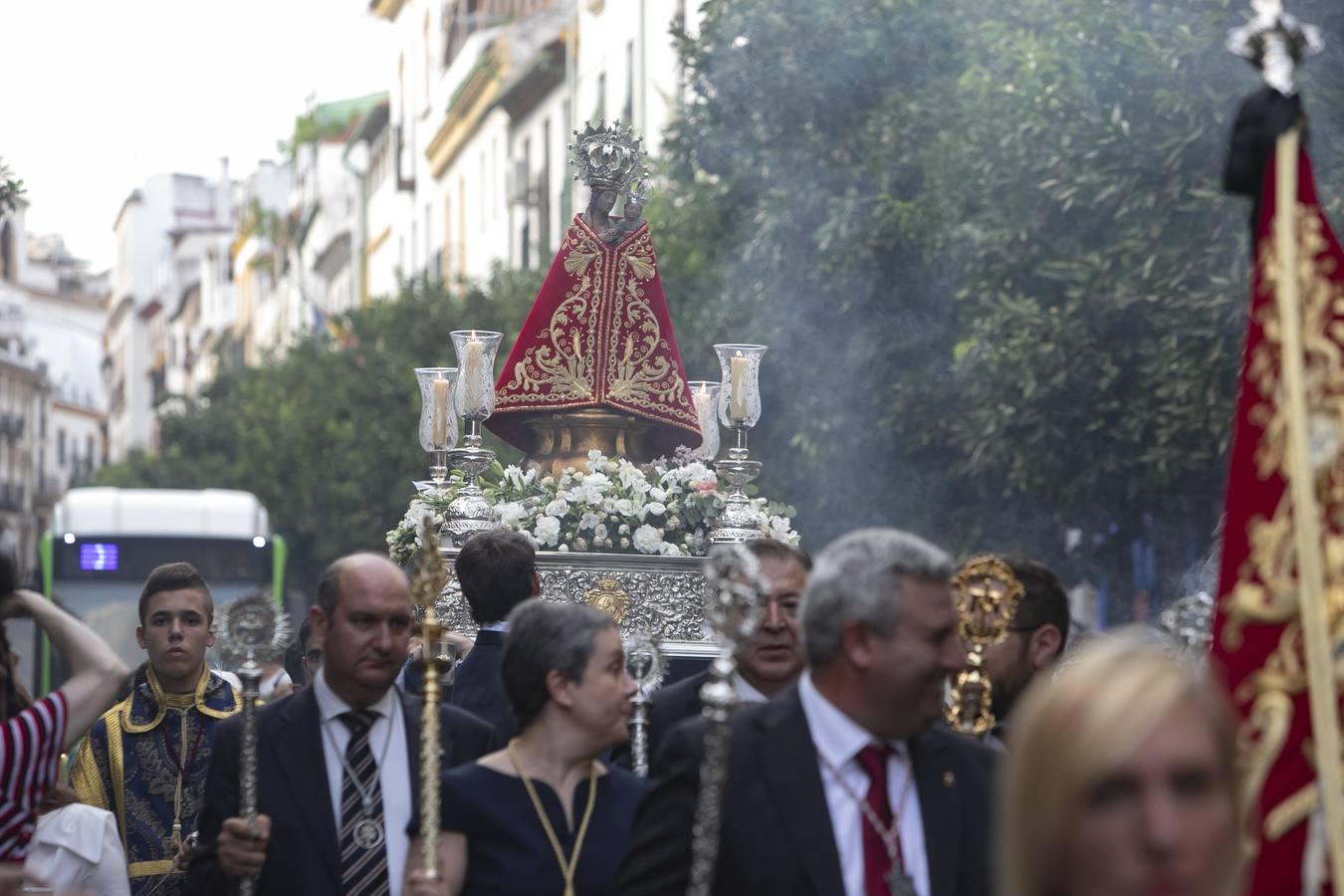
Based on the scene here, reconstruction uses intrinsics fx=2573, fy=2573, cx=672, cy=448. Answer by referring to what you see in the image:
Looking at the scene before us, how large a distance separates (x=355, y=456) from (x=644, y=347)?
25.7 m

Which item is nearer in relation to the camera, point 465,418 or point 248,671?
point 248,671

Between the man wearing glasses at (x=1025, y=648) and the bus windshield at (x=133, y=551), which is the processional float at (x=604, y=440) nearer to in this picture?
the man wearing glasses at (x=1025, y=648)

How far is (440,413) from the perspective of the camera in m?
10.7

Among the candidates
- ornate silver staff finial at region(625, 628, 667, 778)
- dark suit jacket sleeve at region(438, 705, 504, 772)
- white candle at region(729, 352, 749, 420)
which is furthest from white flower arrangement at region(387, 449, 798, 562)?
dark suit jacket sleeve at region(438, 705, 504, 772)

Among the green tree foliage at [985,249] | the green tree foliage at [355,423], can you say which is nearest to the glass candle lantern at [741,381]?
the green tree foliage at [985,249]

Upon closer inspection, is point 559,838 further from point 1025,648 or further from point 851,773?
point 1025,648

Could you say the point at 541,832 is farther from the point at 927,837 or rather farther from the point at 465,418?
the point at 465,418

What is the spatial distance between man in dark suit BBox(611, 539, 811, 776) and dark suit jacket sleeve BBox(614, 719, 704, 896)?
1694 mm

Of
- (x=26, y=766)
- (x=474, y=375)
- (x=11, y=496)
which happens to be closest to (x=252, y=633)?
(x=26, y=766)

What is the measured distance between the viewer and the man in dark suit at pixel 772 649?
6.10 m

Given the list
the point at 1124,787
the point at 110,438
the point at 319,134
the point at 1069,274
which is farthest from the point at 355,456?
the point at 110,438

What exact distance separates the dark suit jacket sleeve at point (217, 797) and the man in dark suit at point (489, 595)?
1.64 metres

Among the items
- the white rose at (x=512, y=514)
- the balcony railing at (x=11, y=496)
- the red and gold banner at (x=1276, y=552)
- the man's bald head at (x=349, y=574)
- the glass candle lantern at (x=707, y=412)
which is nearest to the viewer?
the red and gold banner at (x=1276, y=552)

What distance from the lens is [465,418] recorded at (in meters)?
10.6
